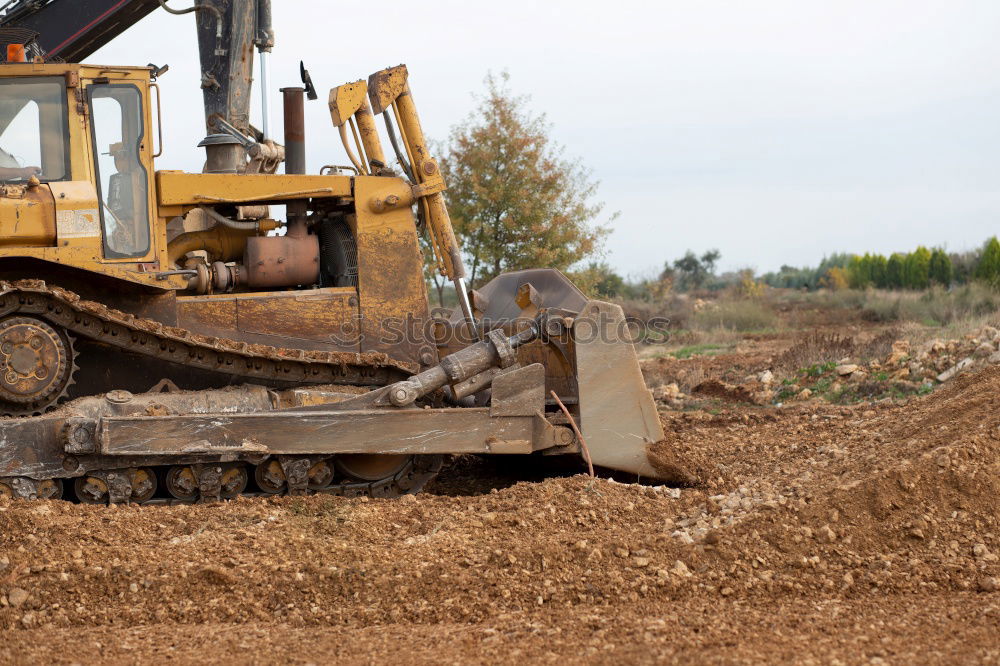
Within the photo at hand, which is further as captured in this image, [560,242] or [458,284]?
[560,242]

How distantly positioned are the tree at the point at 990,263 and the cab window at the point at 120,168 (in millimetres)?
24417

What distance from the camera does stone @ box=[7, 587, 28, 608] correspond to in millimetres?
5043

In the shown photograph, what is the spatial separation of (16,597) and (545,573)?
8.19ft

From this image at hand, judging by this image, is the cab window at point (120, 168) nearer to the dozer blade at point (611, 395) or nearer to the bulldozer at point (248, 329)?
the bulldozer at point (248, 329)

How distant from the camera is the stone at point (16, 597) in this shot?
504cm

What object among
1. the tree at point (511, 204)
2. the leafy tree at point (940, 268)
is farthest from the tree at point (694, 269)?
the tree at point (511, 204)

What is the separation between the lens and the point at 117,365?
6914 millimetres

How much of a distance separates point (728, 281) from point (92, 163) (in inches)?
1692

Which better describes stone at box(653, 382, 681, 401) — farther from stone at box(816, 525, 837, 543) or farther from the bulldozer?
stone at box(816, 525, 837, 543)

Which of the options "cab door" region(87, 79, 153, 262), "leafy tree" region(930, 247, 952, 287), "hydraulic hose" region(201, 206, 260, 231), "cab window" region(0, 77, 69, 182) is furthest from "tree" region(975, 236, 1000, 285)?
"cab window" region(0, 77, 69, 182)

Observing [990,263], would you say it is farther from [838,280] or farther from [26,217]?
[26,217]

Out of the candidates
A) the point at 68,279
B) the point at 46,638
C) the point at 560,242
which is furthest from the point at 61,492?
the point at 560,242

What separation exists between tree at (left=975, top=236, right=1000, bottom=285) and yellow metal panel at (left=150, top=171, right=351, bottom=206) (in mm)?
23327

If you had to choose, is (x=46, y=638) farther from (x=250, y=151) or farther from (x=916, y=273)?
(x=916, y=273)
